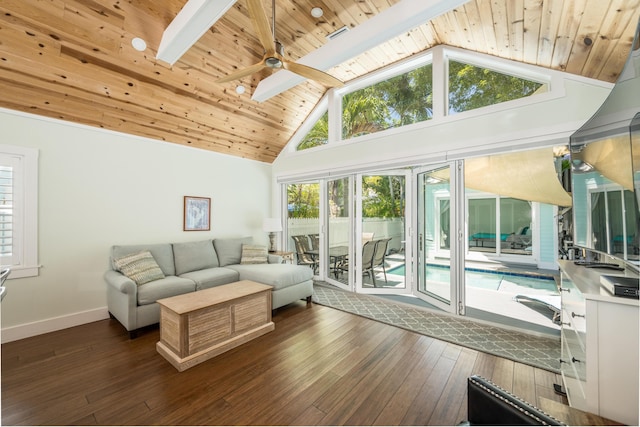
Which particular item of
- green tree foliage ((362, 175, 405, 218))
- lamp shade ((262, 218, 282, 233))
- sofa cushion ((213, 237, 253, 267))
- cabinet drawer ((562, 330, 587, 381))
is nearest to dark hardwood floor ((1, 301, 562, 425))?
cabinet drawer ((562, 330, 587, 381))

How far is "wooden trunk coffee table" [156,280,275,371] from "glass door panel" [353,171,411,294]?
6.55 feet

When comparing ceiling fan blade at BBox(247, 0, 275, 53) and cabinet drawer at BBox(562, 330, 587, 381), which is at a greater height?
ceiling fan blade at BBox(247, 0, 275, 53)

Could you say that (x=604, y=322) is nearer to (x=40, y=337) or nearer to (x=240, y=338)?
(x=240, y=338)

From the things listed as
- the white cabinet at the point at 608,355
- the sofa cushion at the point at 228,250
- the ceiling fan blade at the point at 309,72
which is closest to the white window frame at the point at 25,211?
the sofa cushion at the point at 228,250

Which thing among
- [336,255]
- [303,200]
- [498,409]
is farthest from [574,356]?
[303,200]

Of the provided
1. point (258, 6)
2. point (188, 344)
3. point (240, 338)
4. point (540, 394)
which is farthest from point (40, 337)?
point (540, 394)

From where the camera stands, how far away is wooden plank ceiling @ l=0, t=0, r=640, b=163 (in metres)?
2.18

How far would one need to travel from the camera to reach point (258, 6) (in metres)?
1.75

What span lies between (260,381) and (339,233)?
118 inches

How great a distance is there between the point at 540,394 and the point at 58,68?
16.9 ft

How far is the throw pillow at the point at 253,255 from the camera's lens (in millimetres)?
4359

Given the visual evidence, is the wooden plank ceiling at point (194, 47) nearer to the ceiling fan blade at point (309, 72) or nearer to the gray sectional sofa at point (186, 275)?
the ceiling fan blade at point (309, 72)

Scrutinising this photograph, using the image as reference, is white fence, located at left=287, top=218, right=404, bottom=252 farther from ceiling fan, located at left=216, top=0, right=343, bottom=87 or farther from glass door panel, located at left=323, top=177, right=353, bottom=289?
ceiling fan, located at left=216, top=0, right=343, bottom=87

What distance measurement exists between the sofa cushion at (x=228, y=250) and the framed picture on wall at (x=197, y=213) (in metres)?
0.37
